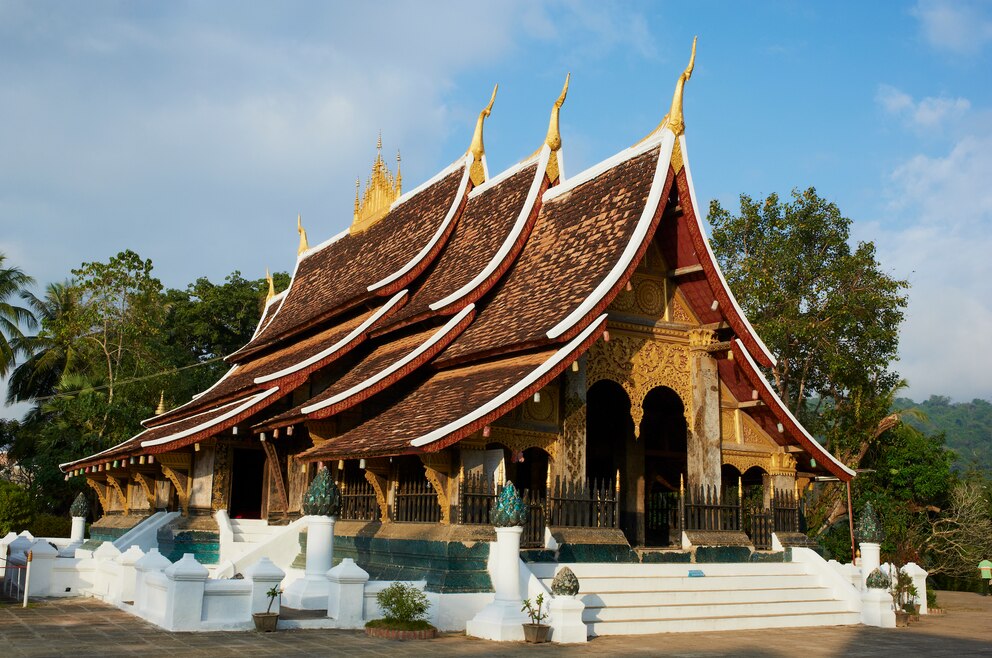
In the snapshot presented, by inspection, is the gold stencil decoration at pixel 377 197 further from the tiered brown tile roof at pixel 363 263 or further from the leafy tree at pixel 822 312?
the leafy tree at pixel 822 312

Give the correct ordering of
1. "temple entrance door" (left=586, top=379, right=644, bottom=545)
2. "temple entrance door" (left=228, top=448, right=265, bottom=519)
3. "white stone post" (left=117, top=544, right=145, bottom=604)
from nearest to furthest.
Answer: "white stone post" (left=117, top=544, right=145, bottom=604) → "temple entrance door" (left=586, top=379, right=644, bottom=545) → "temple entrance door" (left=228, top=448, right=265, bottom=519)

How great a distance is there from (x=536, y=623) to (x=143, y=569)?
15.2 feet

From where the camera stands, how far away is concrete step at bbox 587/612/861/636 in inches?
419

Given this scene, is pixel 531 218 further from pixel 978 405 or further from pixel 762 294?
pixel 978 405

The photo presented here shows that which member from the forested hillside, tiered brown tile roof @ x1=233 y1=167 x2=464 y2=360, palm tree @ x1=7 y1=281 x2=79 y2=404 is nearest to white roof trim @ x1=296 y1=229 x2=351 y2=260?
tiered brown tile roof @ x1=233 y1=167 x2=464 y2=360

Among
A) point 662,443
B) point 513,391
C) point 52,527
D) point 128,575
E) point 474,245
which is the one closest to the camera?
point 513,391

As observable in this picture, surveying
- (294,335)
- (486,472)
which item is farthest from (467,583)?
(294,335)

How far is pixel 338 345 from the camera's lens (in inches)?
594

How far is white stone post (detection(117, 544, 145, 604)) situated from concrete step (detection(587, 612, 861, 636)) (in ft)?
19.0

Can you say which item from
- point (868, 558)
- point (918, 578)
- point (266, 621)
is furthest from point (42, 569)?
point (918, 578)

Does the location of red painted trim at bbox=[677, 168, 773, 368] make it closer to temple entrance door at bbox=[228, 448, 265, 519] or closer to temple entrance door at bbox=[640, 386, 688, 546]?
temple entrance door at bbox=[640, 386, 688, 546]

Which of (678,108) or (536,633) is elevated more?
(678,108)

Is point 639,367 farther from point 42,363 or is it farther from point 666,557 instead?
point 42,363

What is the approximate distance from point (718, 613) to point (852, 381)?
17348 mm
